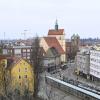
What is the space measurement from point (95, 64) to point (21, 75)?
637 inches

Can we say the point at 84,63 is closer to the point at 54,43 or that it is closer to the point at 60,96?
the point at 54,43

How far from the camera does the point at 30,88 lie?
103ft

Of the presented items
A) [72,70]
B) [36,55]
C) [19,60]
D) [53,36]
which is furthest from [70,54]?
[19,60]

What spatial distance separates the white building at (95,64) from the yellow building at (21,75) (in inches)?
571

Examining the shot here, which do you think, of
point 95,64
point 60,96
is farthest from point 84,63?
point 60,96

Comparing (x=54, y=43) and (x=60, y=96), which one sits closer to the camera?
(x=60, y=96)

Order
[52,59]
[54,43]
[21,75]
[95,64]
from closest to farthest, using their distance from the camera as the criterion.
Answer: [21,75], [95,64], [52,59], [54,43]

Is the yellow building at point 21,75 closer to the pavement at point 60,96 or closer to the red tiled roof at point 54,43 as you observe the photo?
the pavement at point 60,96

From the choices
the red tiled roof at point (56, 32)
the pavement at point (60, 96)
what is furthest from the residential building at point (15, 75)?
the red tiled roof at point (56, 32)

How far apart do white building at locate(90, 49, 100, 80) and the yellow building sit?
47.6 feet

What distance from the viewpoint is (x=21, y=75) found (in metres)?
32.7

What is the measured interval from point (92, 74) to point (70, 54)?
31850mm

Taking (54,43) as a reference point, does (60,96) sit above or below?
below

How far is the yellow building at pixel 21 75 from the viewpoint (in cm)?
3081
